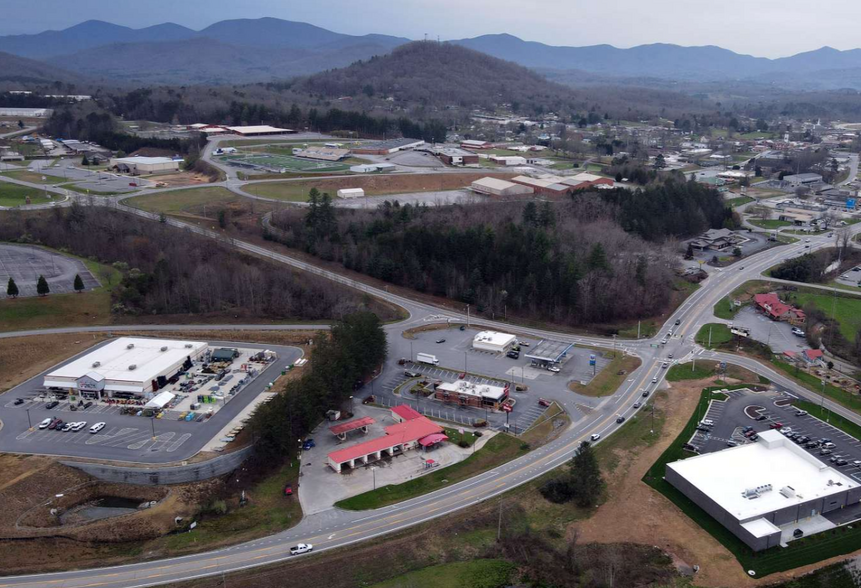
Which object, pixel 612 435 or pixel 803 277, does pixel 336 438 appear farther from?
pixel 803 277

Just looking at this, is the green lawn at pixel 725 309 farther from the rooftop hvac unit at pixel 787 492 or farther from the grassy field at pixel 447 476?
the grassy field at pixel 447 476

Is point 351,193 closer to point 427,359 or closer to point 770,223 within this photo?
point 427,359

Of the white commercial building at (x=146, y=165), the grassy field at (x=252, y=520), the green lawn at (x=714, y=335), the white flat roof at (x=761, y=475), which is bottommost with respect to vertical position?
the grassy field at (x=252, y=520)

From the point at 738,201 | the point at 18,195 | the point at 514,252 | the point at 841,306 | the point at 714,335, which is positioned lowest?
the point at 714,335

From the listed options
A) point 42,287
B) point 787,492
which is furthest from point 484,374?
point 42,287

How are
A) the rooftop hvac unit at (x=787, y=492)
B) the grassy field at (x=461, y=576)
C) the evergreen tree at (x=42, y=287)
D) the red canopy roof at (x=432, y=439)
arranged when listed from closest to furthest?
the grassy field at (x=461, y=576)
the rooftop hvac unit at (x=787, y=492)
the red canopy roof at (x=432, y=439)
the evergreen tree at (x=42, y=287)

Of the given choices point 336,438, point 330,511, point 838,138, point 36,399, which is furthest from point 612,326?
point 838,138

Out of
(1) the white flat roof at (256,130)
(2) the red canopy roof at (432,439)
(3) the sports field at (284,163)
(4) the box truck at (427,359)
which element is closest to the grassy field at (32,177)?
(3) the sports field at (284,163)

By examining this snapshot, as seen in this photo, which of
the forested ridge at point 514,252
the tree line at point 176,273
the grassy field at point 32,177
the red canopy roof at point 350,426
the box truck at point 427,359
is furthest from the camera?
the grassy field at point 32,177
